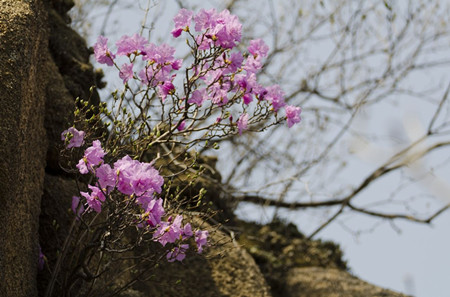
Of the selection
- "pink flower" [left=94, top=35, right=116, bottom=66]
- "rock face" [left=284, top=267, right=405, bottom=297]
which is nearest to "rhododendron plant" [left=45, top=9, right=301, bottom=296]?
"pink flower" [left=94, top=35, right=116, bottom=66]

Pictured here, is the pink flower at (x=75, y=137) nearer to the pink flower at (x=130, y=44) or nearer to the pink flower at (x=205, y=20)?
the pink flower at (x=130, y=44)

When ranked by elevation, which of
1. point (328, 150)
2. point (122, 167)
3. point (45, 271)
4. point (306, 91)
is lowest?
point (45, 271)

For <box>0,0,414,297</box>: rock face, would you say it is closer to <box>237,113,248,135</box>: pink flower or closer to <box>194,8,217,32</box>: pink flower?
<box>237,113,248,135</box>: pink flower

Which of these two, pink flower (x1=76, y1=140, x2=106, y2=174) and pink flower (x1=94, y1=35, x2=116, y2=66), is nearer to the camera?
pink flower (x1=76, y1=140, x2=106, y2=174)

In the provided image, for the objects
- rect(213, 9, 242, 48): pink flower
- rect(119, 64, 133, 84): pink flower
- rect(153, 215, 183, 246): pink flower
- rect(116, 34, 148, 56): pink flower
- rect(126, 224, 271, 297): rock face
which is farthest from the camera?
rect(126, 224, 271, 297): rock face

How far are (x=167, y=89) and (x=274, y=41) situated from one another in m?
5.19

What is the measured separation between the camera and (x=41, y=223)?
4.40m

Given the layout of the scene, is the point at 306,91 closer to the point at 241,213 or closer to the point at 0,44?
the point at 241,213

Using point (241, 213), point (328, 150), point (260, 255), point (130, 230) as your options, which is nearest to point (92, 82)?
point (130, 230)

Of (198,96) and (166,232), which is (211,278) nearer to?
(166,232)

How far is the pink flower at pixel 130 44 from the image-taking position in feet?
13.0

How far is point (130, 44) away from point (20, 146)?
0.89 meters

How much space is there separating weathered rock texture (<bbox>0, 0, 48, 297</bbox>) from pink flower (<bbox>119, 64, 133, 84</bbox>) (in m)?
0.53

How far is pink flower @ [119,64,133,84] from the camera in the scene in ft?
13.5
